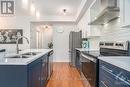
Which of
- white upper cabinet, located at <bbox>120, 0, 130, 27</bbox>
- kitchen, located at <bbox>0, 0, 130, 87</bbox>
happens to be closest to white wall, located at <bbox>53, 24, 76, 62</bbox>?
kitchen, located at <bbox>0, 0, 130, 87</bbox>

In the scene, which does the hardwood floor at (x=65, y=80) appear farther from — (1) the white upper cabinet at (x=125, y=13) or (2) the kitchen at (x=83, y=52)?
(1) the white upper cabinet at (x=125, y=13)

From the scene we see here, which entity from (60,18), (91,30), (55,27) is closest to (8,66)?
(91,30)

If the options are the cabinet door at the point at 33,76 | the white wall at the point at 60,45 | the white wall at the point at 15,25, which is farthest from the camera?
the white wall at the point at 60,45

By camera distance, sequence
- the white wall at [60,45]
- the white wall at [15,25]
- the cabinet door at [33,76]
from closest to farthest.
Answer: the cabinet door at [33,76] → the white wall at [15,25] → the white wall at [60,45]

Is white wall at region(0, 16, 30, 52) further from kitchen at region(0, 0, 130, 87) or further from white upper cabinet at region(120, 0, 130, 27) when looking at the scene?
white upper cabinet at region(120, 0, 130, 27)

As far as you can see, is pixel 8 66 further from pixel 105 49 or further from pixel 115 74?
pixel 105 49

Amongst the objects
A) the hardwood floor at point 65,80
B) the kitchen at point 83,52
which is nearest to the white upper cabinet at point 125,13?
the kitchen at point 83,52

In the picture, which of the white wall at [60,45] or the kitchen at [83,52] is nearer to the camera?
the kitchen at [83,52]

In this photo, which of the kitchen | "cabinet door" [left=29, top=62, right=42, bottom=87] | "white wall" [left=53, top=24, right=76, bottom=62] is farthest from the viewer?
"white wall" [left=53, top=24, right=76, bottom=62]

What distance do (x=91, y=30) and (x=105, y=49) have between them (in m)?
2.09

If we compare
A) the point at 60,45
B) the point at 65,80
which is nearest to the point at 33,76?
the point at 65,80

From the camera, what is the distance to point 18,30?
8906 millimetres

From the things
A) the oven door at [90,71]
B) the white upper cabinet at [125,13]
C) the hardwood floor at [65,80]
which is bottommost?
the hardwood floor at [65,80]

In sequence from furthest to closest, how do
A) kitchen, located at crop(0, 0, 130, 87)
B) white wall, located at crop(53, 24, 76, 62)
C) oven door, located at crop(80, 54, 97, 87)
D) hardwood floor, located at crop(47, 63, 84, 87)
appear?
white wall, located at crop(53, 24, 76, 62), hardwood floor, located at crop(47, 63, 84, 87), oven door, located at crop(80, 54, 97, 87), kitchen, located at crop(0, 0, 130, 87)
